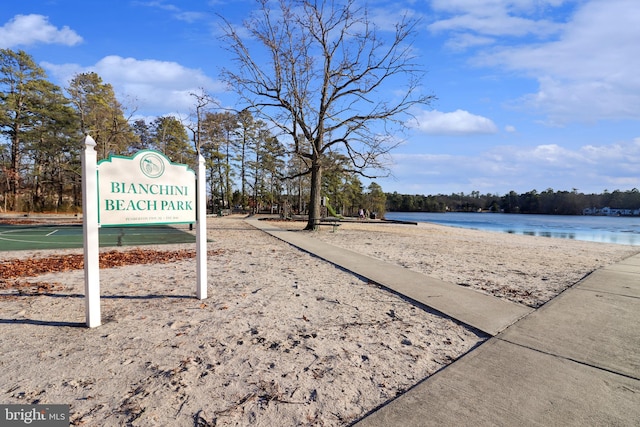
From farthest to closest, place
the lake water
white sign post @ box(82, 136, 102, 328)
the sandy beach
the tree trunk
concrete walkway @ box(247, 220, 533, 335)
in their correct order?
the lake water < the tree trunk < concrete walkway @ box(247, 220, 533, 335) < white sign post @ box(82, 136, 102, 328) < the sandy beach

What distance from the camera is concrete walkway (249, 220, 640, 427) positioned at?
7.02 ft

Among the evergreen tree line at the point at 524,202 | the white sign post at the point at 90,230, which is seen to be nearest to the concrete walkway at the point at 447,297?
the white sign post at the point at 90,230

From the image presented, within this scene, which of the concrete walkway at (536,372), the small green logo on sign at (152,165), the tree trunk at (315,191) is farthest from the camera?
the tree trunk at (315,191)

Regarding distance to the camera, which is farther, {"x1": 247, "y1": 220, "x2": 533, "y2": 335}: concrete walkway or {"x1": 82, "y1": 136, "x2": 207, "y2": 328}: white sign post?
{"x1": 247, "y1": 220, "x2": 533, "y2": 335}: concrete walkway

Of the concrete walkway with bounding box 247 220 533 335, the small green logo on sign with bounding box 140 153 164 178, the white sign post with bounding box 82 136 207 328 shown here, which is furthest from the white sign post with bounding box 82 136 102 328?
the concrete walkway with bounding box 247 220 533 335

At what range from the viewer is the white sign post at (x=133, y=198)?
366 cm

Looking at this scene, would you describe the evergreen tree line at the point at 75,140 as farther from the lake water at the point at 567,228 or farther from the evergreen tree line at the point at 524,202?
the evergreen tree line at the point at 524,202

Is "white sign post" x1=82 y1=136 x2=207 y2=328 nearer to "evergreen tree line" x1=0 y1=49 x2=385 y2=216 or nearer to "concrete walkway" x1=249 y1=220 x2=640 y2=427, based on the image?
"concrete walkway" x1=249 y1=220 x2=640 y2=427

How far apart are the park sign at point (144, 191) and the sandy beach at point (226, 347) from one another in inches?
48.8

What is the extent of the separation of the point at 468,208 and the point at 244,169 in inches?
4820

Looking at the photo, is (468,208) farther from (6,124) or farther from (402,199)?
(6,124)

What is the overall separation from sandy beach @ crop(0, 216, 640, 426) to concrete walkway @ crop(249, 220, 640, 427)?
0.25m

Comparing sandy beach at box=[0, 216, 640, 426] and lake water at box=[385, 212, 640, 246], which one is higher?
sandy beach at box=[0, 216, 640, 426]

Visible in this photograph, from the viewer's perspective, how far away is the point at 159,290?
532cm
